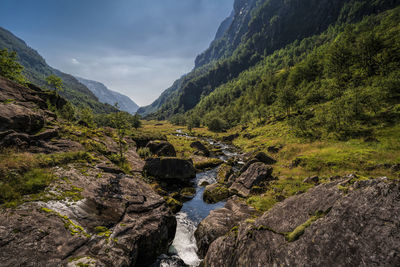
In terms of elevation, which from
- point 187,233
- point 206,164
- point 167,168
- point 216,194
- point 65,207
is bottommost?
point 187,233

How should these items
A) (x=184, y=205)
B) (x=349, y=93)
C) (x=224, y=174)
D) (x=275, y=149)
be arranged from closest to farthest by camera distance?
(x=184, y=205)
(x=224, y=174)
(x=275, y=149)
(x=349, y=93)

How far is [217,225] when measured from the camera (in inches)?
651

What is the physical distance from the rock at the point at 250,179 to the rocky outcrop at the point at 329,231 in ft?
46.5

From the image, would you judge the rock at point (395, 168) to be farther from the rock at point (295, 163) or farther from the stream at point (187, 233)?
the stream at point (187, 233)

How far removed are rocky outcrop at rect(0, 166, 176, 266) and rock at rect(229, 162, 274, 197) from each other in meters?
13.1

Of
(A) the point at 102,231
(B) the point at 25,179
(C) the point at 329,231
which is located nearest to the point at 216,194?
(A) the point at 102,231

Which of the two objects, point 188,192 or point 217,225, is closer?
point 217,225

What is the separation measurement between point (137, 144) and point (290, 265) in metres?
44.2

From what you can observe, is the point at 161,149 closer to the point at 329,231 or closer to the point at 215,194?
the point at 215,194

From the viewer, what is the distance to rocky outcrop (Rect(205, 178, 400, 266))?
263 inches

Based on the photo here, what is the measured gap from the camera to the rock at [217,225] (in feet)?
51.7

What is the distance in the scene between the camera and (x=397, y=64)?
61062 mm

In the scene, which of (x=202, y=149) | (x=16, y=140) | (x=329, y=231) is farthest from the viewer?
(x=202, y=149)

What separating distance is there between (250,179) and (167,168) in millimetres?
15584
